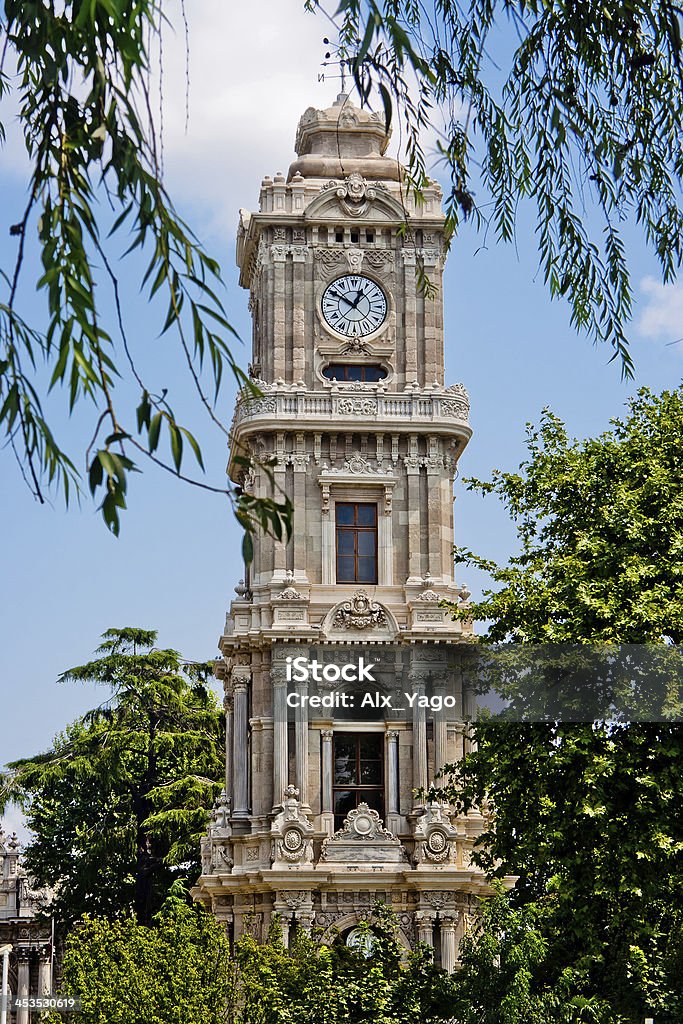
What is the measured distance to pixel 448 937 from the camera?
1654 inches

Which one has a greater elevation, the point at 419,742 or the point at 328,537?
the point at 328,537

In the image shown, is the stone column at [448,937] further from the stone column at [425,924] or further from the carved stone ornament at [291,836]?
the carved stone ornament at [291,836]

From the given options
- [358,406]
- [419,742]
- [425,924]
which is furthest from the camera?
[358,406]

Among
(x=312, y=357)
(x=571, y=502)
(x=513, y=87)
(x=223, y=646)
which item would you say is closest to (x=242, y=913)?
(x=223, y=646)

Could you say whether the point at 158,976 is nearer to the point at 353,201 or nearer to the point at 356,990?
the point at 356,990

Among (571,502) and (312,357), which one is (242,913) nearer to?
(312,357)

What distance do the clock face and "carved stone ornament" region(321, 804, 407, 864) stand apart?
12.6 m

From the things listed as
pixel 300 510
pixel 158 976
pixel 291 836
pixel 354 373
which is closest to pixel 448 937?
pixel 291 836

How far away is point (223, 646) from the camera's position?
45.1m

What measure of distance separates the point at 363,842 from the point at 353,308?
14.1m

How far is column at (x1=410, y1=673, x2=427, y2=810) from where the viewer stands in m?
43.1

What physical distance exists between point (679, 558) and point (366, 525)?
19342mm

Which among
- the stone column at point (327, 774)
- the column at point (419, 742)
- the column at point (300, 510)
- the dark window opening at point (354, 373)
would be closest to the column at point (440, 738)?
the column at point (419, 742)

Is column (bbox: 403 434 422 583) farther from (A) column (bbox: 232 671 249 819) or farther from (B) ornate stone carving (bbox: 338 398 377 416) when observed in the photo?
(A) column (bbox: 232 671 249 819)
